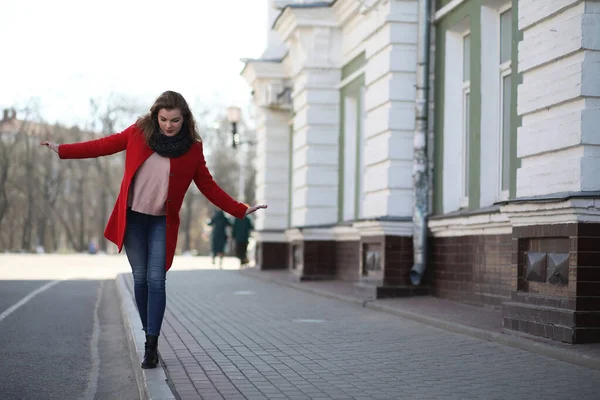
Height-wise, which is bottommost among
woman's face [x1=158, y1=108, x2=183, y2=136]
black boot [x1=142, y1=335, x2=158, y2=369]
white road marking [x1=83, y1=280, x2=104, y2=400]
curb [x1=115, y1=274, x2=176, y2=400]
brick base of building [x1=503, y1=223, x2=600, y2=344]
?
white road marking [x1=83, y1=280, x2=104, y2=400]

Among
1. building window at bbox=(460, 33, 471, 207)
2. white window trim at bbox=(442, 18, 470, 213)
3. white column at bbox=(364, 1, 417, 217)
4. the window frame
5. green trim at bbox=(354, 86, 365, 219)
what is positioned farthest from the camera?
green trim at bbox=(354, 86, 365, 219)

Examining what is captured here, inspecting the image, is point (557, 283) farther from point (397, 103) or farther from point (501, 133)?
point (397, 103)

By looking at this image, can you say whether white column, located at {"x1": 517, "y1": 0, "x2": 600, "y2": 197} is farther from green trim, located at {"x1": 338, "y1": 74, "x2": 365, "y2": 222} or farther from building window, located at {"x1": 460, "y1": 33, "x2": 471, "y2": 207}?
green trim, located at {"x1": 338, "y1": 74, "x2": 365, "y2": 222}

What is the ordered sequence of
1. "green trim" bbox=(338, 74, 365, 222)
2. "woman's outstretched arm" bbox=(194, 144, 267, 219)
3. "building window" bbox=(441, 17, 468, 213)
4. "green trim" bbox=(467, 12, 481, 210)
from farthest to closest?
"green trim" bbox=(338, 74, 365, 222), "building window" bbox=(441, 17, 468, 213), "green trim" bbox=(467, 12, 481, 210), "woman's outstretched arm" bbox=(194, 144, 267, 219)

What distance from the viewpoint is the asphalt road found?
24.7 ft

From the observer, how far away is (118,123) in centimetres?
6431

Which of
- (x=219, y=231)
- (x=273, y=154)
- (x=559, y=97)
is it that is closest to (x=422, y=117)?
(x=559, y=97)

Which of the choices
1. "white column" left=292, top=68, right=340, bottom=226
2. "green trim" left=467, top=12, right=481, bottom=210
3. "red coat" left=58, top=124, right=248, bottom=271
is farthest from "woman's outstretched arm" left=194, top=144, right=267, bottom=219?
"white column" left=292, top=68, right=340, bottom=226

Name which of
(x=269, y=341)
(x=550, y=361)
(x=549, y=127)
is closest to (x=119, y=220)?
(x=269, y=341)

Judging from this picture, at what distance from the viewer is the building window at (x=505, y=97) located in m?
12.6

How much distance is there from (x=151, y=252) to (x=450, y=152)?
7706mm

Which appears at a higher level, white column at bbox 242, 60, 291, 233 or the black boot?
white column at bbox 242, 60, 291, 233

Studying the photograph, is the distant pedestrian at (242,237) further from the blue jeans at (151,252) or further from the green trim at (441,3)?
the blue jeans at (151,252)

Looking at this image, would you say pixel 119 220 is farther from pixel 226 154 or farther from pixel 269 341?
pixel 226 154
